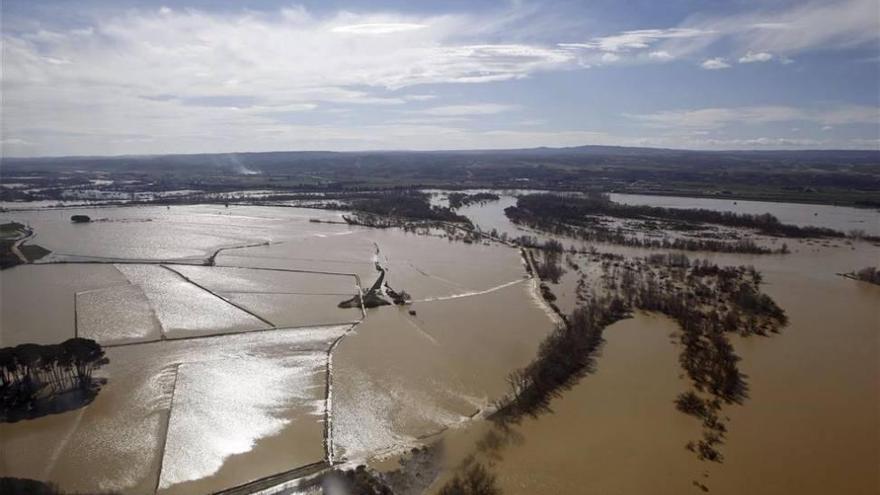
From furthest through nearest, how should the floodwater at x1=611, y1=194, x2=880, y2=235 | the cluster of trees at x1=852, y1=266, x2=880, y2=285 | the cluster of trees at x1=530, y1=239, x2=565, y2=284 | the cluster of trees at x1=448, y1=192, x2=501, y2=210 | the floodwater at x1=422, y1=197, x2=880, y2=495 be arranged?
the cluster of trees at x1=448, y1=192, x2=501, y2=210
the floodwater at x1=611, y1=194, x2=880, y2=235
the cluster of trees at x1=530, y1=239, x2=565, y2=284
the cluster of trees at x1=852, y1=266, x2=880, y2=285
the floodwater at x1=422, y1=197, x2=880, y2=495

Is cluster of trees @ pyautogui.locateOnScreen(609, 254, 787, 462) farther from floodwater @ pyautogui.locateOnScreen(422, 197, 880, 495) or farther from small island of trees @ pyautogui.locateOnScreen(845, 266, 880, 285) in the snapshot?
small island of trees @ pyautogui.locateOnScreen(845, 266, 880, 285)

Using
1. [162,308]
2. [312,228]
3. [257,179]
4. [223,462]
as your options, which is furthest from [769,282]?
[257,179]

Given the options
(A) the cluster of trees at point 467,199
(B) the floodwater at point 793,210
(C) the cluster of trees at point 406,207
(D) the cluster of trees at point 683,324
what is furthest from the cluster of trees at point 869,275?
(A) the cluster of trees at point 467,199

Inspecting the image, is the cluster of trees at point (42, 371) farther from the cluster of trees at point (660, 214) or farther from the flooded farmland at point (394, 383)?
the cluster of trees at point (660, 214)

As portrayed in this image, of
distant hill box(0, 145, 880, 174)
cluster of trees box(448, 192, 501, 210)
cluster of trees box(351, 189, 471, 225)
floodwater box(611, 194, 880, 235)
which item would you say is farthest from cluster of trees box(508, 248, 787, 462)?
distant hill box(0, 145, 880, 174)

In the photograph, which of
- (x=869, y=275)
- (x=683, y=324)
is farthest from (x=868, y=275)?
(x=683, y=324)

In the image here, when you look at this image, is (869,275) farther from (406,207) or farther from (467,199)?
(467,199)

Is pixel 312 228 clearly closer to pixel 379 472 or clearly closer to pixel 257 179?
pixel 379 472
